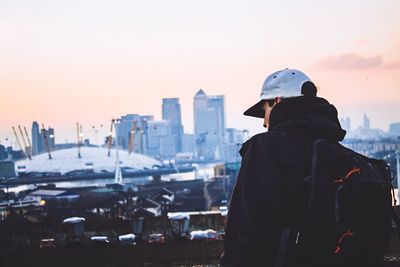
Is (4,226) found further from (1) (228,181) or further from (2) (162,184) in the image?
(2) (162,184)

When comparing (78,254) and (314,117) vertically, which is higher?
(314,117)

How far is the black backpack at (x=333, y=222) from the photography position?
171 cm

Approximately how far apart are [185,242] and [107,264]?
1.39 metres

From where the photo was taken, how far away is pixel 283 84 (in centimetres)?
196

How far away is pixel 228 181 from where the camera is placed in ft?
180

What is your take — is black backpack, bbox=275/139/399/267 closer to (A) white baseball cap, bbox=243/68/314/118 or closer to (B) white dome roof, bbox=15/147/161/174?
(A) white baseball cap, bbox=243/68/314/118

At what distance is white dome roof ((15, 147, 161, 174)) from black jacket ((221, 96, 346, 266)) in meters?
93.2

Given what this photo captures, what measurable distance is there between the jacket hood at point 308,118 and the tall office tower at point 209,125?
14608 centimetres

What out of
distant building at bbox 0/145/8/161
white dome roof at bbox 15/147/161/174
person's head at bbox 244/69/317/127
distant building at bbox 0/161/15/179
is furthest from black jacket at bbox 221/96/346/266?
distant building at bbox 0/145/8/161

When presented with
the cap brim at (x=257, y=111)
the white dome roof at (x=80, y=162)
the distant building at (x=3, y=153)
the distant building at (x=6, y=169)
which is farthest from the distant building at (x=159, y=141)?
the cap brim at (x=257, y=111)

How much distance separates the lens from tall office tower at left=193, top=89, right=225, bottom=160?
153m

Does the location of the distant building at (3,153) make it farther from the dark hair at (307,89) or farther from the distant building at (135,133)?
the dark hair at (307,89)

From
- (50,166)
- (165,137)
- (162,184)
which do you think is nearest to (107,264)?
(162,184)

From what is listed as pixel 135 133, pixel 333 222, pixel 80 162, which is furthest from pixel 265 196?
pixel 135 133
